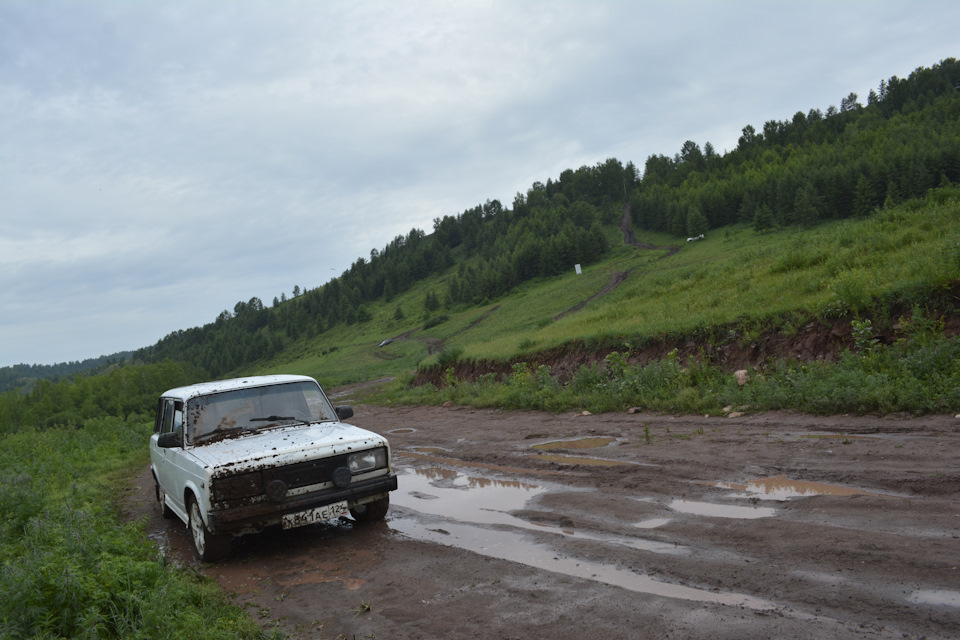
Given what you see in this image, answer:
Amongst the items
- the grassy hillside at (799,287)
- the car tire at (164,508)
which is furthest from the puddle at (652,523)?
the grassy hillside at (799,287)

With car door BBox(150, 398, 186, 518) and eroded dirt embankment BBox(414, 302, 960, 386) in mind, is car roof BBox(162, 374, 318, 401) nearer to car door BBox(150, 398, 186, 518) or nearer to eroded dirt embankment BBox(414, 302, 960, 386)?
car door BBox(150, 398, 186, 518)

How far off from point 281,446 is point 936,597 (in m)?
5.81

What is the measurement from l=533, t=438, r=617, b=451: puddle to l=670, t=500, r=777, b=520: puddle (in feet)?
13.3

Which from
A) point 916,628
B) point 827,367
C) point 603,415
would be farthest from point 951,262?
point 916,628

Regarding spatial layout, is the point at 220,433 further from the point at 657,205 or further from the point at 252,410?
the point at 657,205

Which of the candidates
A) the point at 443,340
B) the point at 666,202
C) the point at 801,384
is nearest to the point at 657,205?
the point at 666,202

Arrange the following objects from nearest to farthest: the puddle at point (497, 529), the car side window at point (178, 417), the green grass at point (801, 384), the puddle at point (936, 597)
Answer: the puddle at point (936, 597) < the puddle at point (497, 529) < the car side window at point (178, 417) < the green grass at point (801, 384)

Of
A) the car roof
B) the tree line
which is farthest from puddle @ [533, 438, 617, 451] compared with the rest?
the tree line

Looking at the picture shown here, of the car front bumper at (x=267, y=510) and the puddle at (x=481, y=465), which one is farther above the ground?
the car front bumper at (x=267, y=510)

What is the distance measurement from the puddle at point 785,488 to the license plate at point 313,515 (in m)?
4.35

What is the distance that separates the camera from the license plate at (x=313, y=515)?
248 inches

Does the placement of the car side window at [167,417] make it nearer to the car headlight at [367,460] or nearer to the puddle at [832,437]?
the car headlight at [367,460]

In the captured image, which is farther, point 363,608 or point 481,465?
point 481,465

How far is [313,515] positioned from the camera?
20.9 ft
